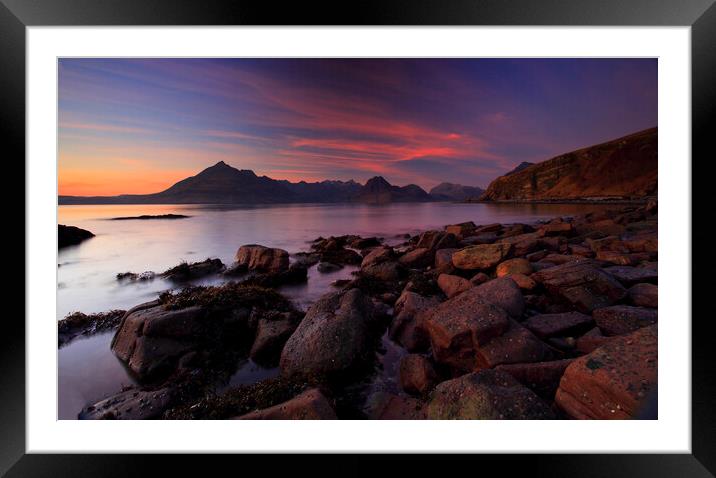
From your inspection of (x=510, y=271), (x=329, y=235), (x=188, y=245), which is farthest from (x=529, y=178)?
(x=188, y=245)

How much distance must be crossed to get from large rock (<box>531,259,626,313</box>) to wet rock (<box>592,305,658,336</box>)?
0.39 metres

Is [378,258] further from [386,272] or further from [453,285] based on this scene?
[453,285]

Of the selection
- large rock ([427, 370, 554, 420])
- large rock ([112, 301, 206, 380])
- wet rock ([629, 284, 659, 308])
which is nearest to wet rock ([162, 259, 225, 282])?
large rock ([112, 301, 206, 380])

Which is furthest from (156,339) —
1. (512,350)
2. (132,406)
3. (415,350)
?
(512,350)

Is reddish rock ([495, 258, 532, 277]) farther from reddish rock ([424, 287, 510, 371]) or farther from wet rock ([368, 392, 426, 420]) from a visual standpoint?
wet rock ([368, 392, 426, 420])

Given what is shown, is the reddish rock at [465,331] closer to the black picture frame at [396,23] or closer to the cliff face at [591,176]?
the black picture frame at [396,23]

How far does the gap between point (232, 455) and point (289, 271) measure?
637cm

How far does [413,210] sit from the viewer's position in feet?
74.3

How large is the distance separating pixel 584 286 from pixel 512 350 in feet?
8.55

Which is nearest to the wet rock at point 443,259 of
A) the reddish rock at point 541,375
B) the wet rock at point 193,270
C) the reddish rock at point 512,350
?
the reddish rock at point 512,350

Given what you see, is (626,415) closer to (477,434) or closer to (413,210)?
(477,434)

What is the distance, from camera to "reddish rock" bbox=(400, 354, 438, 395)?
3740mm

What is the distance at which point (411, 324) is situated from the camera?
16.5 feet

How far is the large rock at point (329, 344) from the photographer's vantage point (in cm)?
402
